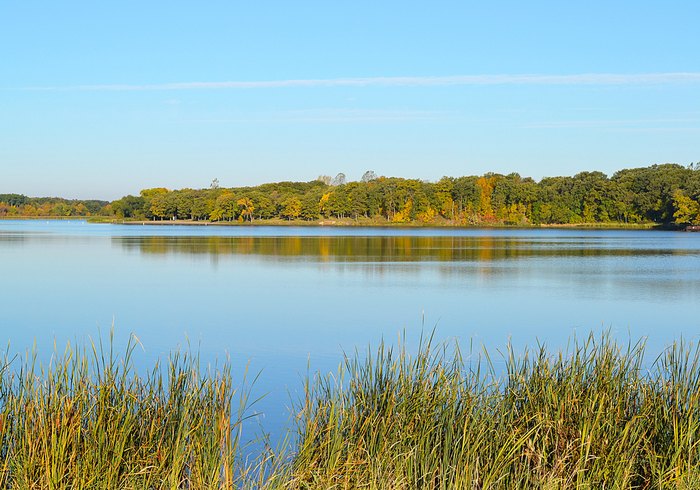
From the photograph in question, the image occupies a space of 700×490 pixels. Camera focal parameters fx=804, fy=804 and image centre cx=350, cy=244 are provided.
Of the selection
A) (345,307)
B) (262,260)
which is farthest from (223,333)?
(262,260)

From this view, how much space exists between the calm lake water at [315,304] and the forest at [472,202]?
64.2m

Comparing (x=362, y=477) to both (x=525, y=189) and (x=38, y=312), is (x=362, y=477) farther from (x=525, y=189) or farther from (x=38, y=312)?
(x=525, y=189)

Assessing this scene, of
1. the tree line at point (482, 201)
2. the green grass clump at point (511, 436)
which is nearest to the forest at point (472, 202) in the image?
the tree line at point (482, 201)

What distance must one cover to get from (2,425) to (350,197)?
105 metres

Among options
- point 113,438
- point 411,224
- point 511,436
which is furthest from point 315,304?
point 411,224

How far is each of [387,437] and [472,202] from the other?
101 meters

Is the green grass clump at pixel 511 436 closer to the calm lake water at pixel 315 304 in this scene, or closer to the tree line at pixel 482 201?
the calm lake water at pixel 315 304

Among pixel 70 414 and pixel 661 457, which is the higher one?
pixel 70 414

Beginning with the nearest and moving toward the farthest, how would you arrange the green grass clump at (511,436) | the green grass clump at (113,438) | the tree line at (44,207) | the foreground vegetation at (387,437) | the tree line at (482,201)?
the green grass clump at (113,438), the foreground vegetation at (387,437), the green grass clump at (511,436), the tree line at (482,201), the tree line at (44,207)

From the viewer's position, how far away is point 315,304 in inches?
667

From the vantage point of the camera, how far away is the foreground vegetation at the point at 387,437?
4629mm

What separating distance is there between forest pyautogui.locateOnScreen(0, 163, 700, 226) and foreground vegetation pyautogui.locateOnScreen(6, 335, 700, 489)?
3318 inches

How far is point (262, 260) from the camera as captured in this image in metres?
30.5

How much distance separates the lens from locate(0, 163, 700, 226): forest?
90.8m
